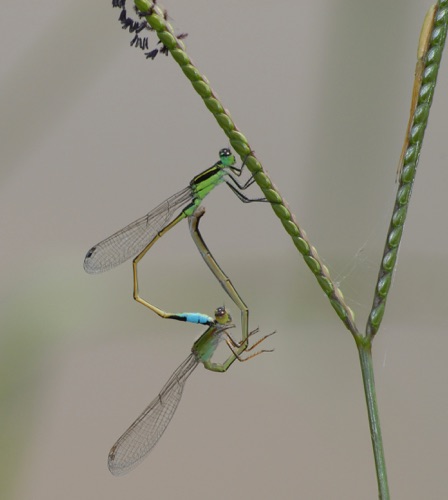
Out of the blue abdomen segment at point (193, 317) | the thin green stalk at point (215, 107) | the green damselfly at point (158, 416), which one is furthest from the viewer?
the green damselfly at point (158, 416)

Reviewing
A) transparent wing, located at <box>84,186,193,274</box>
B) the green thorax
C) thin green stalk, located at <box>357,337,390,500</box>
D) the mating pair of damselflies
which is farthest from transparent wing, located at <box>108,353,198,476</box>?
thin green stalk, located at <box>357,337,390,500</box>

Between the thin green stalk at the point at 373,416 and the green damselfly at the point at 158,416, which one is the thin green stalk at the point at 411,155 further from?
the green damselfly at the point at 158,416

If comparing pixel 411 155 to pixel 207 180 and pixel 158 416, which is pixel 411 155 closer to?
pixel 207 180

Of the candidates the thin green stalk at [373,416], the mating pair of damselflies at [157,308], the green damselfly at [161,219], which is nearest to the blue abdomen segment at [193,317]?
the mating pair of damselflies at [157,308]

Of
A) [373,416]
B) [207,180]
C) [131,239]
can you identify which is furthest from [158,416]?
[373,416]

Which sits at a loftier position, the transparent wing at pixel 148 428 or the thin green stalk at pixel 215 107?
the thin green stalk at pixel 215 107

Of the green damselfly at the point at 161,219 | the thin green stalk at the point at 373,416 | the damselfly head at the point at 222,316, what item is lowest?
the thin green stalk at the point at 373,416
